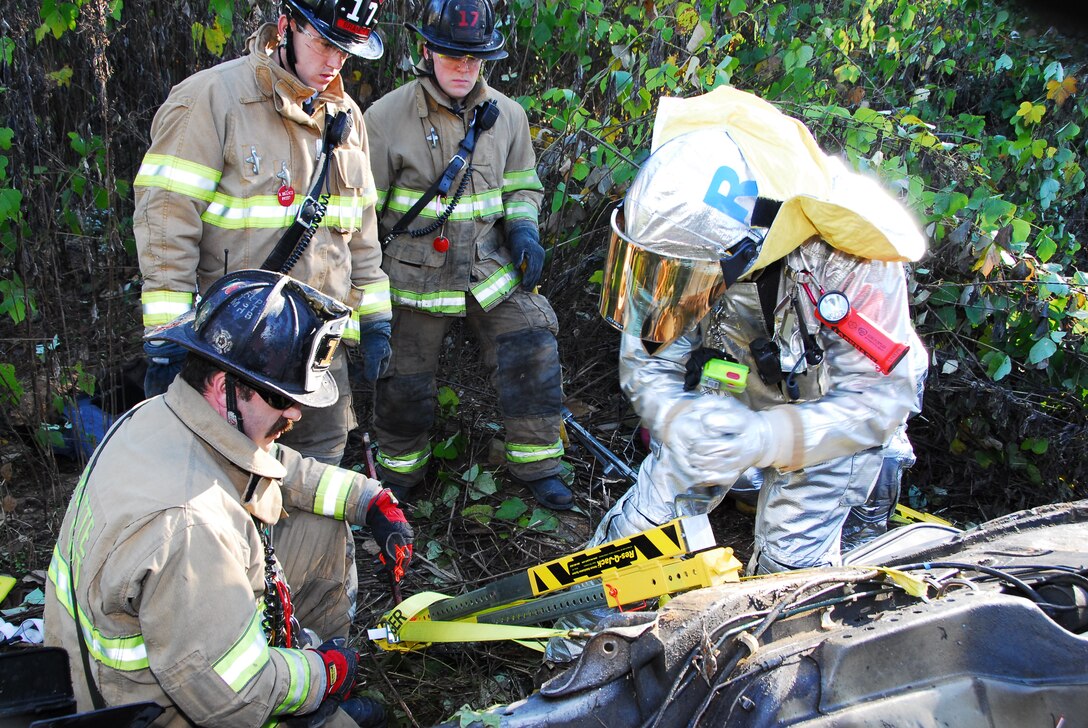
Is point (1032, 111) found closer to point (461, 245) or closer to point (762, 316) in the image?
point (762, 316)

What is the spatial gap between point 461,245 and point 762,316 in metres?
1.62

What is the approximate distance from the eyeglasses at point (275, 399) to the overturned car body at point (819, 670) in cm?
93

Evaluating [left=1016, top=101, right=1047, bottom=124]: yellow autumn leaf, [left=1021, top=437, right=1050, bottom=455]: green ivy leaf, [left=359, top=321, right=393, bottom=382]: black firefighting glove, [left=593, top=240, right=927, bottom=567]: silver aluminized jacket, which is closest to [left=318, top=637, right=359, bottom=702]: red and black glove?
[left=593, top=240, right=927, bottom=567]: silver aluminized jacket

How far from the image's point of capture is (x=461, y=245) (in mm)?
4051

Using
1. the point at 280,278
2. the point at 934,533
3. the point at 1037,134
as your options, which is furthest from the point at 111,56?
the point at 1037,134

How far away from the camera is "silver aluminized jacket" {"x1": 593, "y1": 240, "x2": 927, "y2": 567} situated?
2732 mm

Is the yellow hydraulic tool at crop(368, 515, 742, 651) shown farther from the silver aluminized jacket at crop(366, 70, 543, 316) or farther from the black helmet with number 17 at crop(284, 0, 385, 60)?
the black helmet with number 17 at crop(284, 0, 385, 60)

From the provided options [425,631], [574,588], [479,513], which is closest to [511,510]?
[479,513]

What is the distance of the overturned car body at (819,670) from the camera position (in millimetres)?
1840

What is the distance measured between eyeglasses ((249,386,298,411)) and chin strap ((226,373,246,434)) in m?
0.04

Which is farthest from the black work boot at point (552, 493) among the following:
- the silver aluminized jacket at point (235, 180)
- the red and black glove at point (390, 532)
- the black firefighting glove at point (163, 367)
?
the black firefighting glove at point (163, 367)

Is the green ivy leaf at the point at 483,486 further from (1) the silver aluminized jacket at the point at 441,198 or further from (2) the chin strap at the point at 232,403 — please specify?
(2) the chin strap at the point at 232,403

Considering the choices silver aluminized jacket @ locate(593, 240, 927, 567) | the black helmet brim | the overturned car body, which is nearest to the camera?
the overturned car body

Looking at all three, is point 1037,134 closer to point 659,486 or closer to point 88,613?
point 659,486
